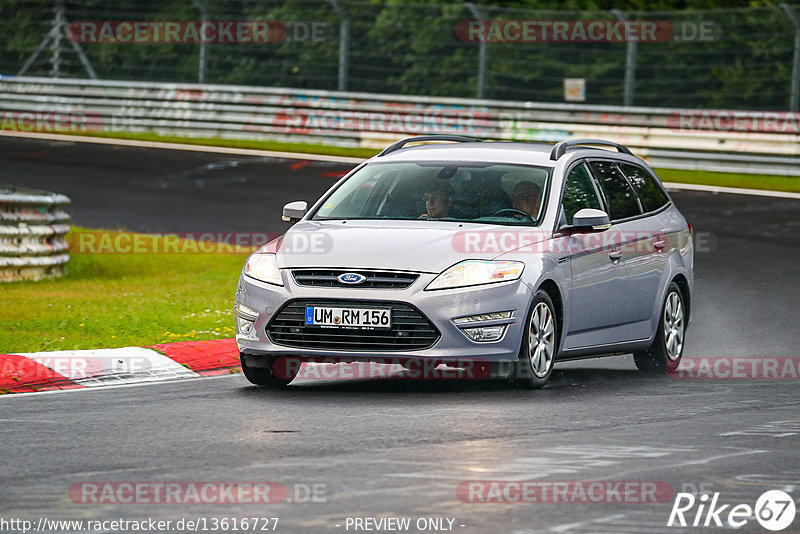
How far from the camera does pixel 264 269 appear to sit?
10.3 meters

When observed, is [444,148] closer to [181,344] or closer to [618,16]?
[181,344]

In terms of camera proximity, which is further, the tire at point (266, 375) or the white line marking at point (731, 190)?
the white line marking at point (731, 190)

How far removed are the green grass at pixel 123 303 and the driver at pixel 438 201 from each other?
251cm

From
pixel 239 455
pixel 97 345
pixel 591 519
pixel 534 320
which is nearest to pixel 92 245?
pixel 97 345

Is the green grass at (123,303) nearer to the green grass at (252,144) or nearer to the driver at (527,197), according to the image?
the driver at (527,197)

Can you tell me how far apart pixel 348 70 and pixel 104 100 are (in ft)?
16.7

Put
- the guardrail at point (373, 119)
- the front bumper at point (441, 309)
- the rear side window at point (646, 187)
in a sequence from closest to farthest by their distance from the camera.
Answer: the front bumper at point (441, 309) → the rear side window at point (646, 187) → the guardrail at point (373, 119)

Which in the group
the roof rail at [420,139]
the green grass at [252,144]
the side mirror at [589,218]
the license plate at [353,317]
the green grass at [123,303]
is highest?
the roof rail at [420,139]

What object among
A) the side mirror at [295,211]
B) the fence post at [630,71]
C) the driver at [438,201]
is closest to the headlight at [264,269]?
the side mirror at [295,211]

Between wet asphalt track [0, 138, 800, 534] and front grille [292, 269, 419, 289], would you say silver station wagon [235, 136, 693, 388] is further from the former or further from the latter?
wet asphalt track [0, 138, 800, 534]

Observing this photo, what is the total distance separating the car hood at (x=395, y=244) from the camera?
32.6 feet

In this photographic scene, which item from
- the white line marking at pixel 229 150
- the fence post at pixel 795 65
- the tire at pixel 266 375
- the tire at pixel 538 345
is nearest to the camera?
the tire at pixel 538 345

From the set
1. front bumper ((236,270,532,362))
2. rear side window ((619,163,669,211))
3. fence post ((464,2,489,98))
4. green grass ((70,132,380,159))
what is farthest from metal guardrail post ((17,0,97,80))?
front bumper ((236,270,532,362))

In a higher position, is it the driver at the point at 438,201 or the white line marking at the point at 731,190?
the driver at the point at 438,201
